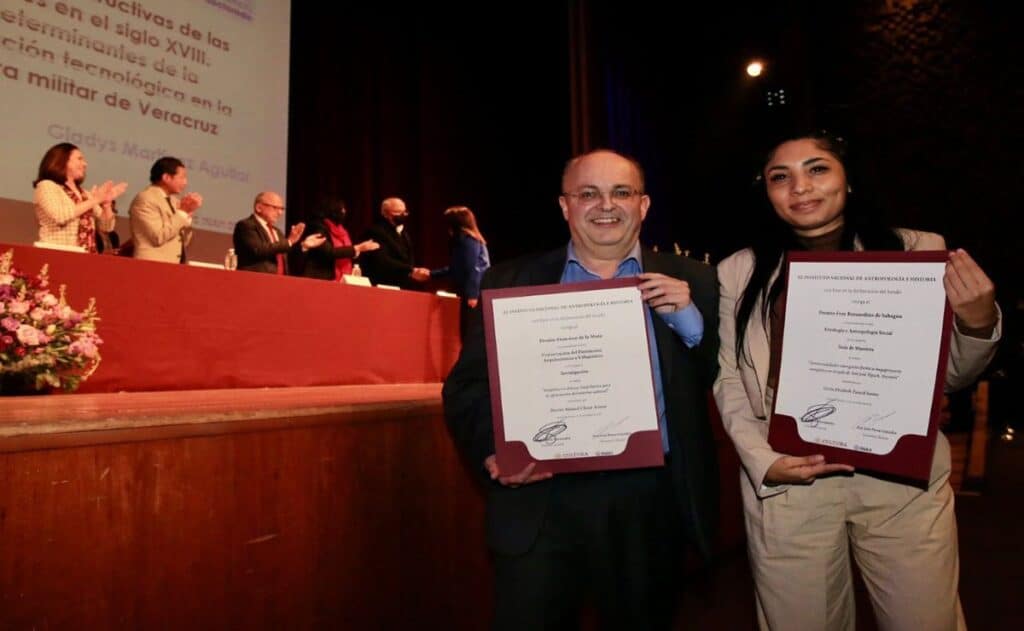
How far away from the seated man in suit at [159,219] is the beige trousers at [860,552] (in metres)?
3.24

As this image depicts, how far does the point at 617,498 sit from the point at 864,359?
1.63ft

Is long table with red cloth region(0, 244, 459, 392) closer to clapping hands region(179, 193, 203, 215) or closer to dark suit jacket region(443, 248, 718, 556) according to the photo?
clapping hands region(179, 193, 203, 215)

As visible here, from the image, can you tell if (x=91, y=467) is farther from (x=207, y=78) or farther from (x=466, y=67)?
(x=466, y=67)

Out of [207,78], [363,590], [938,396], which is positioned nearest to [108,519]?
[363,590]

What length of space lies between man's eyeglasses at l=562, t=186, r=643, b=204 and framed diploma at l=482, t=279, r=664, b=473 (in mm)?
223

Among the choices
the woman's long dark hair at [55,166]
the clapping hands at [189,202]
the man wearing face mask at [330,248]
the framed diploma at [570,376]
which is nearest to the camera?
the framed diploma at [570,376]

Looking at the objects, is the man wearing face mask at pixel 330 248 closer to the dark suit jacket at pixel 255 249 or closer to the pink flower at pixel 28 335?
the dark suit jacket at pixel 255 249

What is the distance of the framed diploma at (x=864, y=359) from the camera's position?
112 cm

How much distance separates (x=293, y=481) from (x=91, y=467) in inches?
16.0

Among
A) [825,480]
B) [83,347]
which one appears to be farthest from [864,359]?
[83,347]
